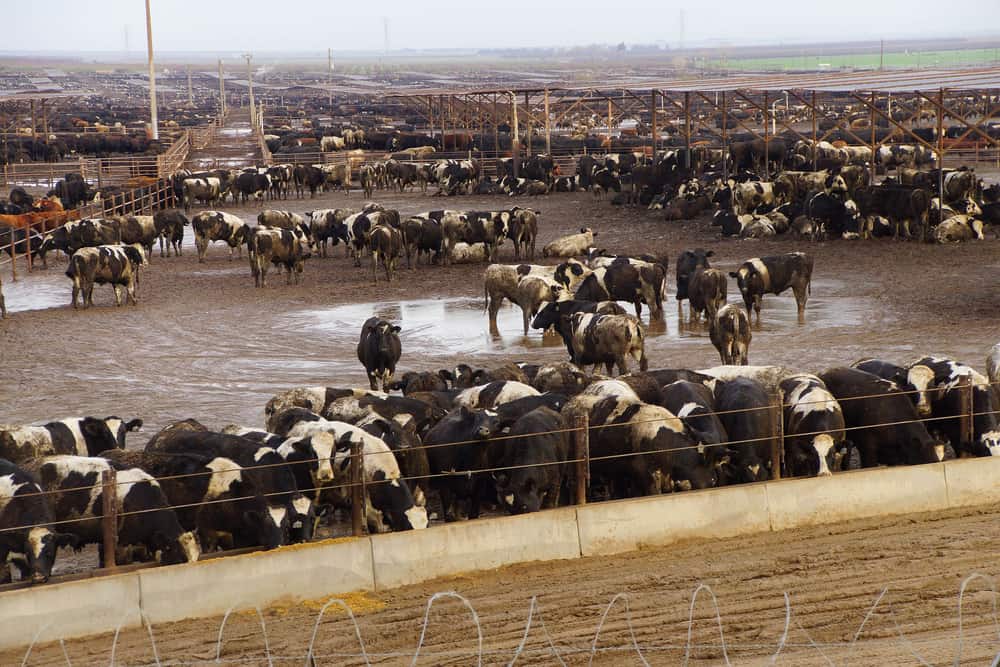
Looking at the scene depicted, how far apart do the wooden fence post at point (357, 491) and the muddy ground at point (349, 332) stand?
1.20m

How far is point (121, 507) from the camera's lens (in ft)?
31.6

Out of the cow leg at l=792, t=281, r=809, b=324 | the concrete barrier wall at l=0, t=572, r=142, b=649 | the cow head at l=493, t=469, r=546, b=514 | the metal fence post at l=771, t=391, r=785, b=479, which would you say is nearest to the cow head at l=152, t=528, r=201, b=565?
the concrete barrier wall at l=0, t=572, r=142, b=649

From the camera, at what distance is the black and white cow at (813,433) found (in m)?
11.2

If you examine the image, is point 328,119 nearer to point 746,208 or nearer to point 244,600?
point 746,208

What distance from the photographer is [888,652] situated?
24.7 ft

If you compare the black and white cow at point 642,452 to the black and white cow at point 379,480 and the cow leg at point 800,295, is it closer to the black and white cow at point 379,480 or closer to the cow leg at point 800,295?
the black and white cow at point 379,480

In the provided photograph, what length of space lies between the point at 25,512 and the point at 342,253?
2056cm

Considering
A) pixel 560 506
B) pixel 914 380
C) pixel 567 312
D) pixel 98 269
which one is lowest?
pixel 560 506

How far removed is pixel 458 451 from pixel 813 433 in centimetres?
319

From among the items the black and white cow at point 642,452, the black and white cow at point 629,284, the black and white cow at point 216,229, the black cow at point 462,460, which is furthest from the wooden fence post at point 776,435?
the black and white cow at point 216,229

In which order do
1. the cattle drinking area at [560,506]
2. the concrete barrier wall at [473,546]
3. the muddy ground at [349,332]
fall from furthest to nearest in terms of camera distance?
the muddy ground at [349,332]
the concrete barrier wall at [473,546]
the cattle drinking area at [560,506]

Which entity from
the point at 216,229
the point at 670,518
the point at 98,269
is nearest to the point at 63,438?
the point at 670,518

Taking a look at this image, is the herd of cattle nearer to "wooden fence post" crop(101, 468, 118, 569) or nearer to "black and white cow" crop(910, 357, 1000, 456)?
"black and white cow" crop(910, 357, 1000, 456)

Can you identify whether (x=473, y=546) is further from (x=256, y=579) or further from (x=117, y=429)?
(x=117, y=429)
